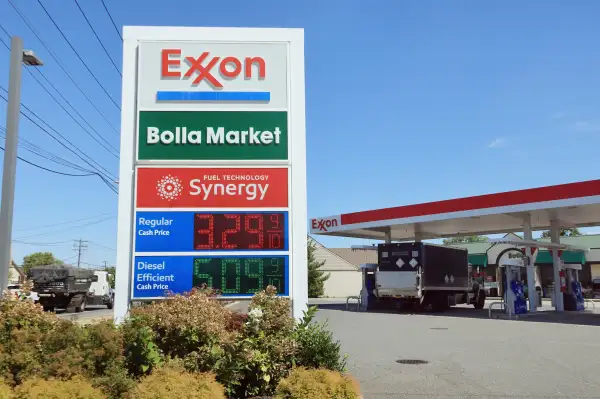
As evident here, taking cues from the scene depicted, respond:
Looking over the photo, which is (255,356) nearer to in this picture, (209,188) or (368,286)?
(209,188)

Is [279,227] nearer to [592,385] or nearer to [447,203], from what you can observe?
[592,385]

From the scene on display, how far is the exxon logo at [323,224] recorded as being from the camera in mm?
37156

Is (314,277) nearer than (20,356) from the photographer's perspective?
No

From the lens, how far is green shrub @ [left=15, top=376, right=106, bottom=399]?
559 centimetres

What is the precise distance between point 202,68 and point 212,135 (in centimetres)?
131

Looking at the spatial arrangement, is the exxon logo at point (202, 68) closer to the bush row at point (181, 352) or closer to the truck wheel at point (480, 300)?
the bush row at point (181, 352)

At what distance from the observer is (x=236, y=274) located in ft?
29.3

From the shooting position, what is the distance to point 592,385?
9773 millimetres

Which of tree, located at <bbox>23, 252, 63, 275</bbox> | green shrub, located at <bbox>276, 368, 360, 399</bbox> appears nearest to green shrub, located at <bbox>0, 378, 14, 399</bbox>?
green shrub, located at <bbox>276, 368, 360, 399</bbox>

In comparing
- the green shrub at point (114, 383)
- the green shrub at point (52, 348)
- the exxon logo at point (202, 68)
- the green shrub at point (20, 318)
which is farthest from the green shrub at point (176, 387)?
the exxon logo at point (202, 68)

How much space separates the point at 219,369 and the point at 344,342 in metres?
9.83

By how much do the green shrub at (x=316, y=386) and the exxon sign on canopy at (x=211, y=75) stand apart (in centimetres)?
493

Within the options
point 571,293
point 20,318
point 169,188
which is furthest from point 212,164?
point 571,293

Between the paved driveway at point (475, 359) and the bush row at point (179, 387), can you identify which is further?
the paved driveway at point (475, 359)
